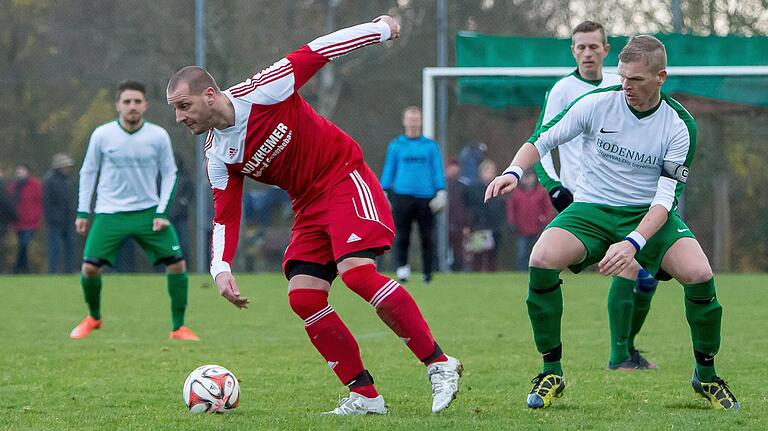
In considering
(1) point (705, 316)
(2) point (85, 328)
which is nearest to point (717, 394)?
(1) point (705, 316)

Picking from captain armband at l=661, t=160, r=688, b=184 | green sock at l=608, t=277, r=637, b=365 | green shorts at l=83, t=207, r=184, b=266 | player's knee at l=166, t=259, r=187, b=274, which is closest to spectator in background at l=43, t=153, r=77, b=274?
green shorts at l=83, t=207, r=184, b=266

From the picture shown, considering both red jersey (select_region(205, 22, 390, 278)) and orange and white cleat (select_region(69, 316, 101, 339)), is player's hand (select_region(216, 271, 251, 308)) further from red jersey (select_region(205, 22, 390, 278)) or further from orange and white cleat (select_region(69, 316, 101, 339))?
orange and white cleat (select_region(69, 316, 101, 339))

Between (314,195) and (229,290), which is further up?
(314,195)

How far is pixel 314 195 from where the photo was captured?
5.69 m

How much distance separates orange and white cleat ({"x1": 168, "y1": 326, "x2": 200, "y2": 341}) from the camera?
31.1 feet

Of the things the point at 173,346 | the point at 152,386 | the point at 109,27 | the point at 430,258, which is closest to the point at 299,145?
the point at 152,386

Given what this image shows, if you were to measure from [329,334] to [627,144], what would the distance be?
168 centimetres

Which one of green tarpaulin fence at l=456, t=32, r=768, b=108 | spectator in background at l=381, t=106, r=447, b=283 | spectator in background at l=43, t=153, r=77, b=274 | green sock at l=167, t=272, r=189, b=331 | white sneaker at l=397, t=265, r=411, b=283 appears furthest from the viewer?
spectator in background at l=43, t=153, r=77, b=274

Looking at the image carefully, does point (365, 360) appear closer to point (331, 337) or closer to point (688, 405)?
point (331, 337)

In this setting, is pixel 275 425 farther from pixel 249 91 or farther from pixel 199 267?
pixel 199 267

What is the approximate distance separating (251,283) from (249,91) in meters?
10.7

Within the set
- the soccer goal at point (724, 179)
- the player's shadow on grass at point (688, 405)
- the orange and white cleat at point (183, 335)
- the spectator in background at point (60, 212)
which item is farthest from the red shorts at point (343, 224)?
the spectator in background at point (60, 212)

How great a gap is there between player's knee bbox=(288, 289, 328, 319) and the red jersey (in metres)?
0.34

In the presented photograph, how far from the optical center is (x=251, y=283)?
52.8 feet
